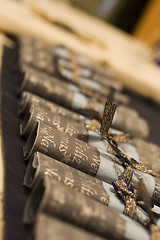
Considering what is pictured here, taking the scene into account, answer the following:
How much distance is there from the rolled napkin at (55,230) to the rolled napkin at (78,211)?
2 centimetres

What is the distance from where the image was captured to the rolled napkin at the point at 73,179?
0.62m

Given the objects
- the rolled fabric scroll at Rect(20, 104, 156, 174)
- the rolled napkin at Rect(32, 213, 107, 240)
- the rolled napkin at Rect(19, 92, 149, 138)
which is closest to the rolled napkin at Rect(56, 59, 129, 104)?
the rolled napkin at Rect(19, 92, 149, 138)

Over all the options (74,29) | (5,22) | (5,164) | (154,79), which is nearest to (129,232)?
(5,164)

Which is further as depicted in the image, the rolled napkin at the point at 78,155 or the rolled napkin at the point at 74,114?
the rolled napkin at the point at 74,114

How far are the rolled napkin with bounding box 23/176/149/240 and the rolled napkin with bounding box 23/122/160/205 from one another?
14 cm

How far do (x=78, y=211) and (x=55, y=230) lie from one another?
0.07 metres

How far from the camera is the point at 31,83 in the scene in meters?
1.05

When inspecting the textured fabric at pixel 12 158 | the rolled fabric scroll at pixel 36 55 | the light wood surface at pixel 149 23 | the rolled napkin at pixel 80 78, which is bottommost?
the textured fabric at pixel 12 158

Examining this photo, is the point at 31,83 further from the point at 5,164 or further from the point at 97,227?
the point at 97,227

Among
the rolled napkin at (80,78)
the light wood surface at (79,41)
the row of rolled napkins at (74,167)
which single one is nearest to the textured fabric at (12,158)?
the row of rolled napkins at (74,167)

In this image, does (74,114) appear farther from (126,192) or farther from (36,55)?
(36,55)

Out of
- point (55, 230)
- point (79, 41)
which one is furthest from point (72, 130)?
point (79, 41)

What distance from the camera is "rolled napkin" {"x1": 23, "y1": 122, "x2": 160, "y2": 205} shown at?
71cm

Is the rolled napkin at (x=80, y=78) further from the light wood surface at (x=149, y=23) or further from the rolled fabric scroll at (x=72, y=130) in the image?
the light wood surface at (x=149, y=23)
